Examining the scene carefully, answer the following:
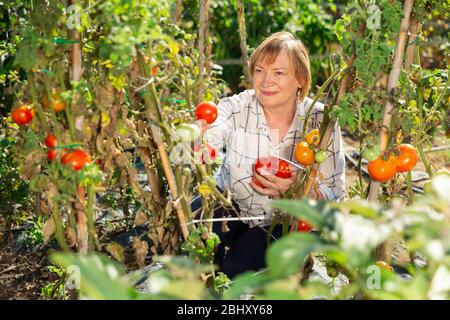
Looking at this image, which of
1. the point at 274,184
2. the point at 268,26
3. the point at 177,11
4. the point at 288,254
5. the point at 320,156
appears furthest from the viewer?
the point at 268,26

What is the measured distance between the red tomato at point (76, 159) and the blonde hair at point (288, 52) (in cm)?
99

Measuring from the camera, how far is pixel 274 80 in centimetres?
238

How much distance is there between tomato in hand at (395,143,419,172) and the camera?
185 cm

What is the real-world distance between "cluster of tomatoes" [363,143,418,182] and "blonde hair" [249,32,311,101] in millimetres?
663

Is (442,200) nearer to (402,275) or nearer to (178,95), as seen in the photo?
(178,95)

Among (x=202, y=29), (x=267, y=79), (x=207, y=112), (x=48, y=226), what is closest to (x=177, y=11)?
(x=202, y=29)

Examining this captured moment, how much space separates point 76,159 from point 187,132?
27 cm

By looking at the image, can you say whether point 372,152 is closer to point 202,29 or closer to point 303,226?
point 303,226

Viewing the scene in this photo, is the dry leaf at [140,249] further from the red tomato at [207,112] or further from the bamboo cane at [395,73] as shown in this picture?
the bamboo cane at [395,73]

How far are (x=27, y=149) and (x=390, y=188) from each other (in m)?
1.19

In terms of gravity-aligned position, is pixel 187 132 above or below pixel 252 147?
above

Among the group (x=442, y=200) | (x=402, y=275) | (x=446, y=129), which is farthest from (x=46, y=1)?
(x=402, y=275)

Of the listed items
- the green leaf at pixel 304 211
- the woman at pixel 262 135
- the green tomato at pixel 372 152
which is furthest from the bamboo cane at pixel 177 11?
the green leaf at pixel 304 211
